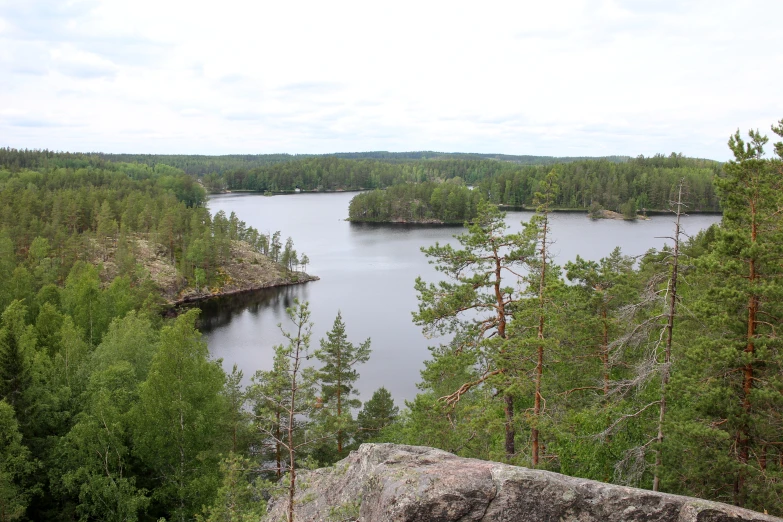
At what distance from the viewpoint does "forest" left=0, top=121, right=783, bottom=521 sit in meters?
8.98

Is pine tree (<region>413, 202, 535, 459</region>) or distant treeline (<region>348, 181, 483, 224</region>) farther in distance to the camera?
distant treeline (<region>348, 181, 483, 224</region>)

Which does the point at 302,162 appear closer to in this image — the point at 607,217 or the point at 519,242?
the point at 607,217

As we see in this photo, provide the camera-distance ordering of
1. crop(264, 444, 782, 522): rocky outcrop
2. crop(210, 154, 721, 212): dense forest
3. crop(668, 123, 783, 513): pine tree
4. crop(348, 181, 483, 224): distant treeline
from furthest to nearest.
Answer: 1. crop(210, 154, 721, 212): dense forest
2. crop(348, 181, 483, 224): distant treeline
3. crop(668, 123, 783, 513): pine tree
4. crop(264, 444, 782, 522): rocky outcrop

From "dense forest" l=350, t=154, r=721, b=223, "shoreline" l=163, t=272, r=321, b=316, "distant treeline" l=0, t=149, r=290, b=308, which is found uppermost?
"dense forest" l=350, t=154, r=721, b=223

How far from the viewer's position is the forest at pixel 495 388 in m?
8.98

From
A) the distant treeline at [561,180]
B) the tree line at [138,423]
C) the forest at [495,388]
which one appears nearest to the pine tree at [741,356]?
the forest at [495,388]

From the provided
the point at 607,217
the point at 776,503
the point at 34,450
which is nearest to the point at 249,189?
the point at 607,217

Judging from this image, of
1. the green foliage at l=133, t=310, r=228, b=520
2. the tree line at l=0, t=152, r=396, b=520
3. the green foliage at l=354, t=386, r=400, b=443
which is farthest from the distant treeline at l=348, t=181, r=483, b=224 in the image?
the green foliage at l=133, t=310, r=228, b=520

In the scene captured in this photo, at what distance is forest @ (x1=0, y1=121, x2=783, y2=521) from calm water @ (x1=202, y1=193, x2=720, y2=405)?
200 centimetres

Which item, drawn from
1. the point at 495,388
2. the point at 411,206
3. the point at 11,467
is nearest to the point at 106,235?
the point at 11,467

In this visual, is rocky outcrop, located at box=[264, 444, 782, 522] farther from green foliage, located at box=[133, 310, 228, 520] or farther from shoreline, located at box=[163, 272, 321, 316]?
shoreline, located at box=[163, 272, 321, 316]

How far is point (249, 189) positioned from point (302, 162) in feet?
78.0

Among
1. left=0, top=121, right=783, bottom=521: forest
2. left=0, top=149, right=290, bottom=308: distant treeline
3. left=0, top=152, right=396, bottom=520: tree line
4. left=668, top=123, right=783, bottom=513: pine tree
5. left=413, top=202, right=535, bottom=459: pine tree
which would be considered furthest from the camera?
left=0, top=149, right=290, bottom=308: distant treeline

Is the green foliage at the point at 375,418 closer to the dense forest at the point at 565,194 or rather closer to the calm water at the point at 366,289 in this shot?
the calm water at the point at 366,289
